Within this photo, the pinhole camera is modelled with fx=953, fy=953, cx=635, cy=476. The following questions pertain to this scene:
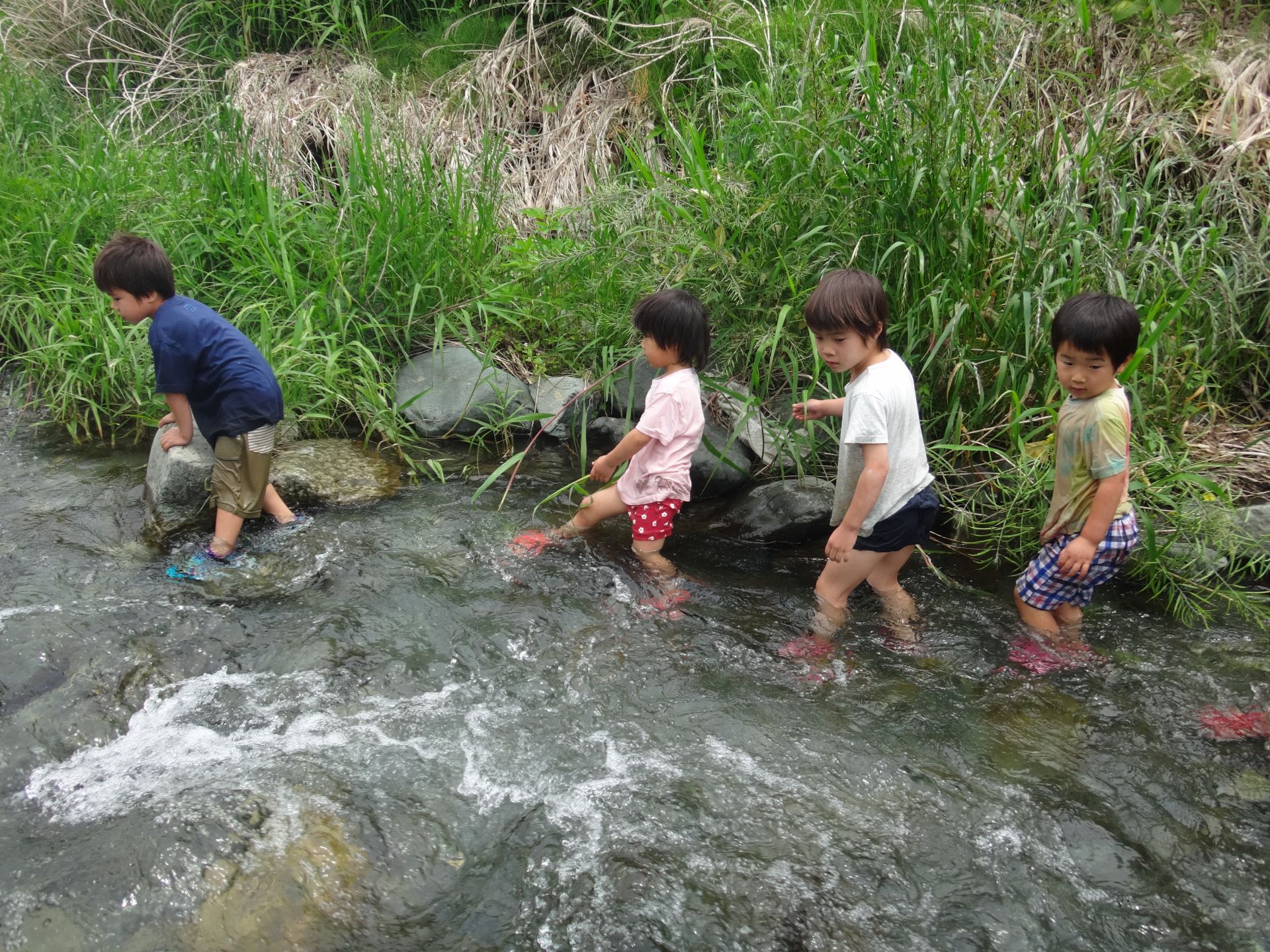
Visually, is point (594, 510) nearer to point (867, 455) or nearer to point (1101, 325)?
point (867, 455)

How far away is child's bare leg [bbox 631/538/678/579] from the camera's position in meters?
3.65

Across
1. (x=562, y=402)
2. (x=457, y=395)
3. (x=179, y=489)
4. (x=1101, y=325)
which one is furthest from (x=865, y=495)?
(x=179, y=489)

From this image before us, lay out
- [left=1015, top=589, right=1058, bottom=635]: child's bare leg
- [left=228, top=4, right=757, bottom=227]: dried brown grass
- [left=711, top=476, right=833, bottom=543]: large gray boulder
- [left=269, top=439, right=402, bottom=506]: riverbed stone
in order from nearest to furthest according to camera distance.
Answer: [left=1015, top=589, right=1058, bottom=635]: child's bare leg
[left=711, top=476, right=833, bottom=543]: large gray boulder
[left=269, top=439, right=402, bottom=506]: riverbed stone
[left=228, top=4, right=757, bottom=227]: dried brown grass

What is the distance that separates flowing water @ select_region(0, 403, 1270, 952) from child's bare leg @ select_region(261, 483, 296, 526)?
20 cm

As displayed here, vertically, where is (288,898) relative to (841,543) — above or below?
below

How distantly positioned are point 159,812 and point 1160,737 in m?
2.68

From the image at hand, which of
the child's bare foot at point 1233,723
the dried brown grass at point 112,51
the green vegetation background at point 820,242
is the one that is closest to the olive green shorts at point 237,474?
the green vegetation background at point 820,242

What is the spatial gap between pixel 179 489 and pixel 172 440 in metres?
0.19

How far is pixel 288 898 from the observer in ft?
6.96

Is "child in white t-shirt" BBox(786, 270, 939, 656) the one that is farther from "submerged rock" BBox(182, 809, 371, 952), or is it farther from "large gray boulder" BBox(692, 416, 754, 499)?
"submerged rock" BBox(182, 809, 371, 952)

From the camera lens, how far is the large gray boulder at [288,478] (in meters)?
3.71

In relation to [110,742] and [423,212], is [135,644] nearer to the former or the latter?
[110,742]

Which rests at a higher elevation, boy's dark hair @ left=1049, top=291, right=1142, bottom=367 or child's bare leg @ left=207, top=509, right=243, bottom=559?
boy's dark hair @ left=1049, top=291, right=1142, bottom=367

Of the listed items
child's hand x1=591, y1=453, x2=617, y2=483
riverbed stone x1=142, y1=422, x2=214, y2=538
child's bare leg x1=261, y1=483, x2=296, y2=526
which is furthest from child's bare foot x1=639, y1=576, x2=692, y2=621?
riverbed stone x1=142, y1=422, x2=214, y2=538
